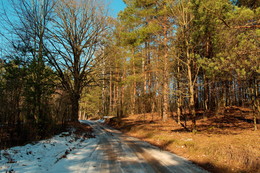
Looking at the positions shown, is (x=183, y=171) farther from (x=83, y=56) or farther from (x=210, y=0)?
(x=83, y=56)

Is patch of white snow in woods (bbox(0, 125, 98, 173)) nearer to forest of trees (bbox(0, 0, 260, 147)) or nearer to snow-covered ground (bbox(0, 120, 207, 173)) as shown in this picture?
snow-covered ground (bbox(0, 120, 207, 173))

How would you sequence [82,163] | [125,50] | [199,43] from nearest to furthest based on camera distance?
[82,163]
[199,43]
[125,50]

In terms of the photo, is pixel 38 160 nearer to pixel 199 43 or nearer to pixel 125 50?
pixel 199 43

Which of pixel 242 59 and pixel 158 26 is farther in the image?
pixel 158 26

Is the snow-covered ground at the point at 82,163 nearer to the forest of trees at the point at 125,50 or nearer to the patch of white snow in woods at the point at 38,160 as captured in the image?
the patch of white snow in woods at the point at 38,160

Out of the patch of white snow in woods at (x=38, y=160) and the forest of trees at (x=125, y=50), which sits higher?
the forest of trees at (x=125, y=50)

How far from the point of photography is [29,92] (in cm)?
998

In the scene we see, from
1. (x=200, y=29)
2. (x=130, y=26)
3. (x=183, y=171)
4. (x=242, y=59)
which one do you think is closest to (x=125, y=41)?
(x=130, y=26)

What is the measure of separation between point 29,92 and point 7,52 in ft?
10.4

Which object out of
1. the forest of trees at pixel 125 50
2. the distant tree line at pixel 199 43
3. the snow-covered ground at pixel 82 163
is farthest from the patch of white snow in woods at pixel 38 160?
the distant tree line at pixel 199 43

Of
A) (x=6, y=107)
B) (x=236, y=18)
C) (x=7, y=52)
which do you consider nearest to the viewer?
(x=236, y=18)

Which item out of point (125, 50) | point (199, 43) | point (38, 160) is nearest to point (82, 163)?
point (38, 160)

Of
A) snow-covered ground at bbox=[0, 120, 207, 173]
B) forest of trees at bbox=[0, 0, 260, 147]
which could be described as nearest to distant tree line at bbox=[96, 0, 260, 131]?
forest of trees at bbox=[0, 0, 260, 147]

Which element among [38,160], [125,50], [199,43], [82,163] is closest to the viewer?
[82,163]
